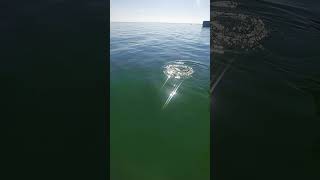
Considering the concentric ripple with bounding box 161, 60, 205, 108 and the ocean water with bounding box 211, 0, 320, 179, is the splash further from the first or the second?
the ocean water with bounding box 211, 0, 320, 179

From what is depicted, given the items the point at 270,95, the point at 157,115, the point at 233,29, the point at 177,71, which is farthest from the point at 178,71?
the point at 270,95

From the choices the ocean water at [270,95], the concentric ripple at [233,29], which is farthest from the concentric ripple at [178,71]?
the concentric ripple at [233,29]

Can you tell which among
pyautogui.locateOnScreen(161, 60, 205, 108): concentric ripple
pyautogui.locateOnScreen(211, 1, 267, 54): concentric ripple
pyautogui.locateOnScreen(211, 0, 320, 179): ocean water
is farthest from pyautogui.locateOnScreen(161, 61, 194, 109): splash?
pyautogui.locateOnScreen(211, 1, 267, 54): concentric ripple

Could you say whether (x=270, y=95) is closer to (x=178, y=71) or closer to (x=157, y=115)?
(x=178, y=71)

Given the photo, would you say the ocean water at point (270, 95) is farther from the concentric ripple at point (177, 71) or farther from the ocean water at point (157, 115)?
the concentric ripple at point (177, 71)
